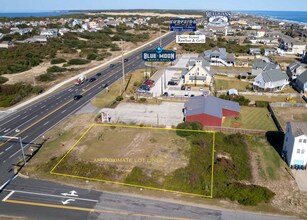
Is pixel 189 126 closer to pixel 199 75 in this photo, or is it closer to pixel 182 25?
pixel 199 75

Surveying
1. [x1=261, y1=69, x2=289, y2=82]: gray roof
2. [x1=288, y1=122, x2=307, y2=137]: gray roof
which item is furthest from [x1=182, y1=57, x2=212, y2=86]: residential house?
[x1=288, y1=122, x2=307, y2=137]: gray roof

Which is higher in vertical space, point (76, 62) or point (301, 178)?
point (76, 62)

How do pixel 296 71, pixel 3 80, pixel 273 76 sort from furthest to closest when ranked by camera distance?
pixel 296 71 < pixel 3 80 < pixel 273 76

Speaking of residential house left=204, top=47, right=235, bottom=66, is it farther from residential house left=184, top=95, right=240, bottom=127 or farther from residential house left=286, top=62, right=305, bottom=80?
residential house left=184, top=95, right=240, bottom=127

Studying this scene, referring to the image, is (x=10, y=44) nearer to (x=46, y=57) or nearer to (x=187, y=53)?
(x=46, y=57)

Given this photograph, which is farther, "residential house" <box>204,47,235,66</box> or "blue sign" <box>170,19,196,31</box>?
"residential house" <box>204,47,235,66</box>

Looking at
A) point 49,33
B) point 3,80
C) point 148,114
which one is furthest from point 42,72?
point 49,33
